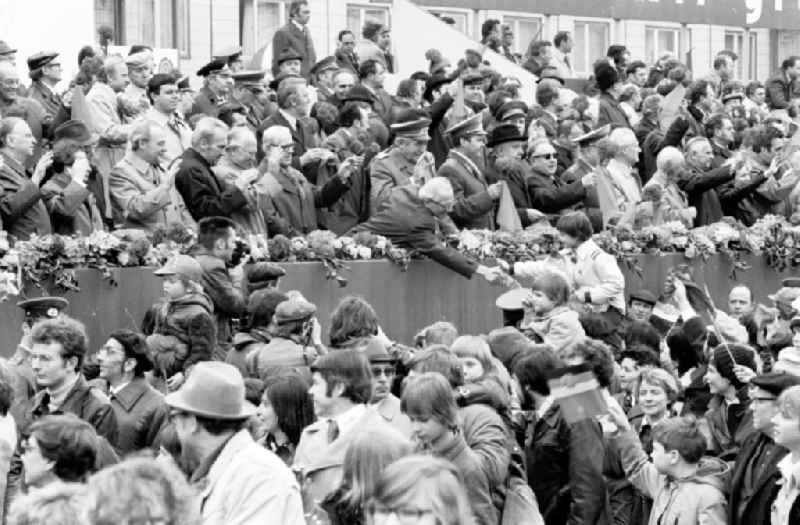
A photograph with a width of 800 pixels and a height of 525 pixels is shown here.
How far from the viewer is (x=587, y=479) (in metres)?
11.3

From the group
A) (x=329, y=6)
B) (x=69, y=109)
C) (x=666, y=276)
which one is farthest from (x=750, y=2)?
(x=69, y=109)

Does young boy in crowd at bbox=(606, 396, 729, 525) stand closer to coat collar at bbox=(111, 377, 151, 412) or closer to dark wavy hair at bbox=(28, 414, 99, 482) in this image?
coat collar at bbox=(111, 377, 151, 412)

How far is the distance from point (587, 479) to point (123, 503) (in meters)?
4.69

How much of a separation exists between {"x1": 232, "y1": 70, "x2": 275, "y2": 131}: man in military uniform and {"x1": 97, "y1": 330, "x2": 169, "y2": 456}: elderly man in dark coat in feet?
27.5

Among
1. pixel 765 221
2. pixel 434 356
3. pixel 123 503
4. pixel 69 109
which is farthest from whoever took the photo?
pixel 765 221

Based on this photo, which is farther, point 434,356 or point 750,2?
point 750,2

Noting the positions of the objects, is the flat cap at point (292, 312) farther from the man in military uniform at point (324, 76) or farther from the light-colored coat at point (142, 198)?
the man in military uniform at point (324, 76)

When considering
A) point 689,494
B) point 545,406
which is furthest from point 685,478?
point 545,406

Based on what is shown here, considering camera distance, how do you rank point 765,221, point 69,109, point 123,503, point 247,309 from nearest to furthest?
1. point 123,503
2. point 247,309
3. point 69,109
4. point 765,221

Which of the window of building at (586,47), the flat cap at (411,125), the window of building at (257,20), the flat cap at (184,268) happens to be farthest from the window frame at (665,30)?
the flat cap at (184,268)

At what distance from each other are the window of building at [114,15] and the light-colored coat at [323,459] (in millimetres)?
22630

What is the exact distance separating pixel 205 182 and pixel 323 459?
21.2 feet

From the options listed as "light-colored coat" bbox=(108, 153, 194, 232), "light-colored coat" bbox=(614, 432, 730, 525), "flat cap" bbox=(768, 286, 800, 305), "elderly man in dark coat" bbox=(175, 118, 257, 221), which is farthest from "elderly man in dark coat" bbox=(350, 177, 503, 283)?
"light-colored coat" bbox=(614, 432, 730, 525)

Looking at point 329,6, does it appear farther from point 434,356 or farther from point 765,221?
point 434,356
